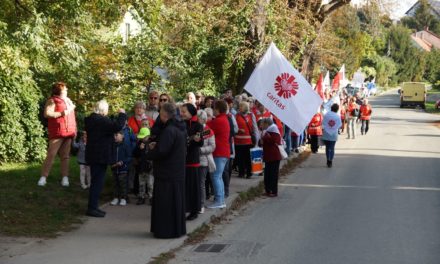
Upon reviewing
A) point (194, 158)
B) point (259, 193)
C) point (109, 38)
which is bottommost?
point (259, 193)

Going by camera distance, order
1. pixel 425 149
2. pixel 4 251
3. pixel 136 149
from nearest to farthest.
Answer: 1. pixel 4 251
2. pixel 136 149
3. pixel 425 149

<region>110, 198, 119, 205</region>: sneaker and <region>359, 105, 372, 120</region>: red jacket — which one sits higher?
<region>359, 105, 372, 120</region>: red jacket

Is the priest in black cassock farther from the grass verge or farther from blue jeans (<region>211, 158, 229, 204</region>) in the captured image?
blue jeans (<region>211, 158, 229, 204</region>)

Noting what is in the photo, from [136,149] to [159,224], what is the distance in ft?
8.41

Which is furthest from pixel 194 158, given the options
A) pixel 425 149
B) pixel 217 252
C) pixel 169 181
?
pixel 425 149

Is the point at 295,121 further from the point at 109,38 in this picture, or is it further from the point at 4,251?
the point at 4,251

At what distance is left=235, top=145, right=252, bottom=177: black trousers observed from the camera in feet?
50.3

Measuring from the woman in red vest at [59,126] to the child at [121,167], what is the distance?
1.14m

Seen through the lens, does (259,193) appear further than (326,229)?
Yes

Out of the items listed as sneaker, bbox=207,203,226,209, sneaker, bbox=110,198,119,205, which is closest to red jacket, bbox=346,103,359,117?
sneaker, bbox=207,203,226,209

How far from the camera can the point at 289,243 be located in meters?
9.41

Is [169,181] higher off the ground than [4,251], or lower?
higher

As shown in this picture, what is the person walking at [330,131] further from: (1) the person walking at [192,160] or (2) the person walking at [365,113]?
(2) the person walking at [365,113]

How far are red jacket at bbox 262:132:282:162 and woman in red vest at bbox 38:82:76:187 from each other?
138 inches
